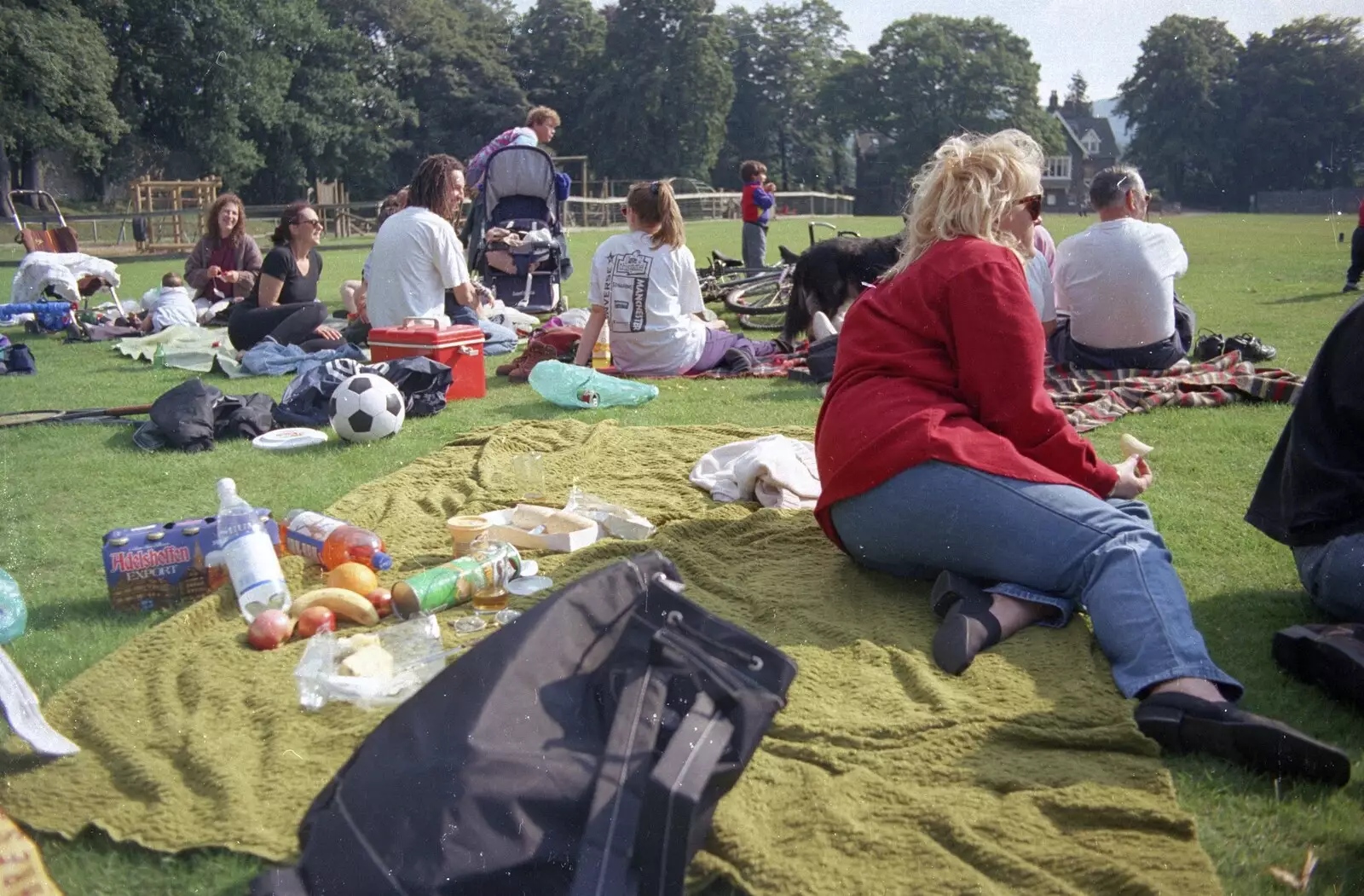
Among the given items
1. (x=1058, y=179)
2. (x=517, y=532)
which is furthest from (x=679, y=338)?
(x=1058, y=179)

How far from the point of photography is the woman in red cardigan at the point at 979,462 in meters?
2.96

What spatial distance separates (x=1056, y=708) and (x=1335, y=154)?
1926 inches

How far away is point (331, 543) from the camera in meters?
3.81

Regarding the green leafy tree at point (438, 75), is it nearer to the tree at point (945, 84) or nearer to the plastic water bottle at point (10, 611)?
the tree at point (945, 84)

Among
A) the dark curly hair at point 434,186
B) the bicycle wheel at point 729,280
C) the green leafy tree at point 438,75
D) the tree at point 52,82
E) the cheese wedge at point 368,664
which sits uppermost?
the green leafy tree at point 438,75

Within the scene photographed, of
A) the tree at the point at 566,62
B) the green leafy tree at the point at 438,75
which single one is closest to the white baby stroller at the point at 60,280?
the green leafy tree at the point at 438,75

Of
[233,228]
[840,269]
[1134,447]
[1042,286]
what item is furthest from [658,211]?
[233,228]

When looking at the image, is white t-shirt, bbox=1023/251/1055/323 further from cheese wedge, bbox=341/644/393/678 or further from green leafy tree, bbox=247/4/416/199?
green leafy tree, bbox=247/4/416/199

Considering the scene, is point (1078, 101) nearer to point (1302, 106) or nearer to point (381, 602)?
point (1302, 106)

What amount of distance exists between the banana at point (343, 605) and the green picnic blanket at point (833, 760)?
191mm

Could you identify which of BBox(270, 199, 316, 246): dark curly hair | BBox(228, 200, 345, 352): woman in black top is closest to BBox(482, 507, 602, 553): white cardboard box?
BBox(228, 200, 345, 352): woman in black top

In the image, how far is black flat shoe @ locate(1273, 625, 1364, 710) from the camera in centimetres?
275

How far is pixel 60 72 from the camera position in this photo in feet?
112

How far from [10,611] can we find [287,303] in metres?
6.08
